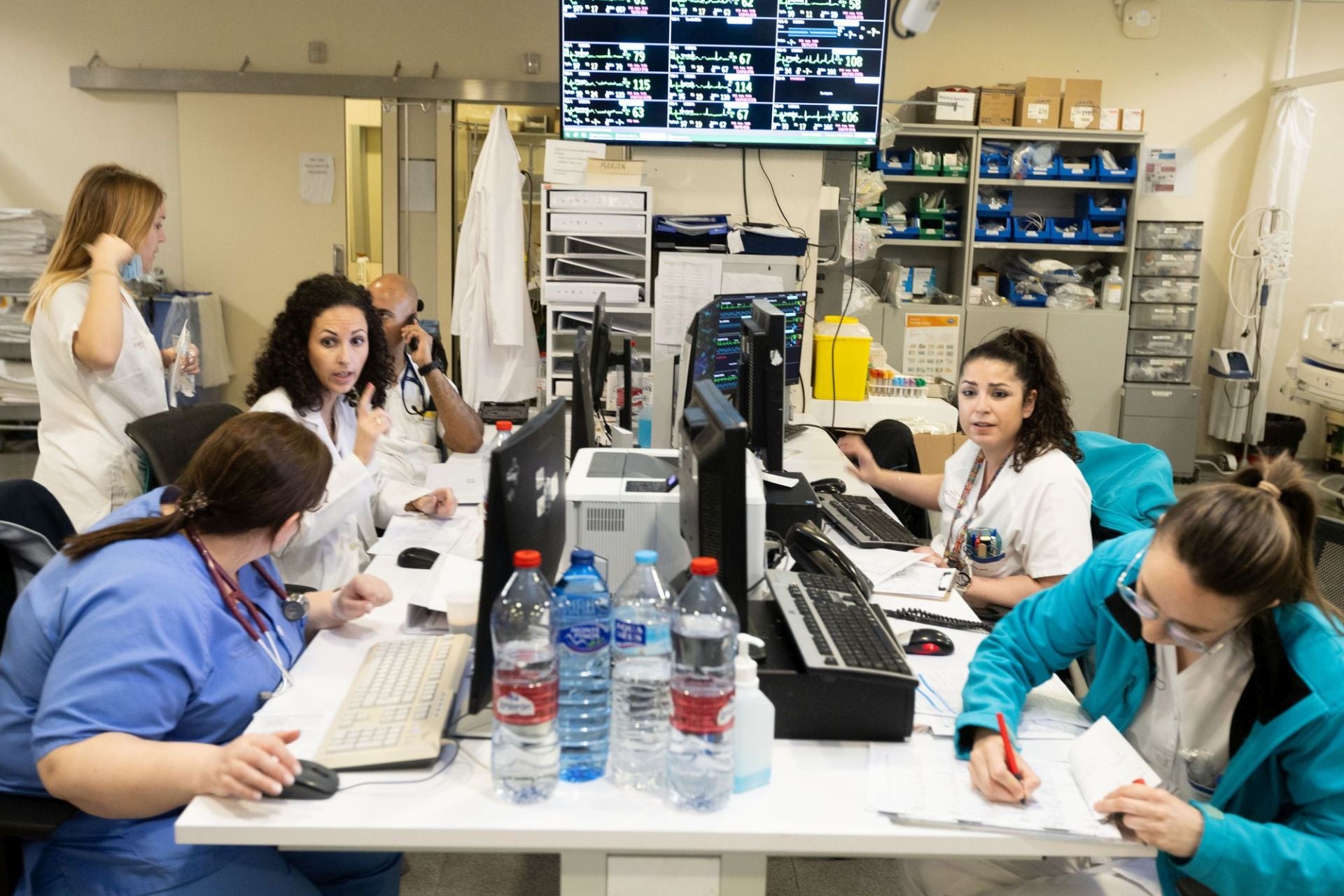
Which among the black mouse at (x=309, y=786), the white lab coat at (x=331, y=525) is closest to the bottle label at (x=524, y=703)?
the black mouse at (x=309, y=786)

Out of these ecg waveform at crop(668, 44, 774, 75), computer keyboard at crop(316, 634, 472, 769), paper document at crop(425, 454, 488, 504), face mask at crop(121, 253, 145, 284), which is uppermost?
ecg waveform at crop(668, 44, 774, 75)

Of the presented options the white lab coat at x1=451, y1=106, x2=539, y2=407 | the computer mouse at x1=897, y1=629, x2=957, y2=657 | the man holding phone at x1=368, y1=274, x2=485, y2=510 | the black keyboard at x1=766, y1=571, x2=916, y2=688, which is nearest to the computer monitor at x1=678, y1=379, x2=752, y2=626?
the black keyboard at x1=766, y1=571, x2=916, y2=688

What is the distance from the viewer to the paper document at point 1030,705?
5.51ft

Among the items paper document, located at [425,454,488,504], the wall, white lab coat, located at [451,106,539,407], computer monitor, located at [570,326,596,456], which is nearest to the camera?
computer monitor, located at [570,326,596,456]

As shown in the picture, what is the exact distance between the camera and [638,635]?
4.83 feet

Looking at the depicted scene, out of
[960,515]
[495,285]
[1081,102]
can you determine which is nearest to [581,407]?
[960,515]

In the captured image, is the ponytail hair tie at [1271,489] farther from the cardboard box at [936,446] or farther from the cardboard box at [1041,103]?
the cardboard box at [1041,103]

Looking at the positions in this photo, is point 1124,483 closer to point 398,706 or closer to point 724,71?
point 398,706

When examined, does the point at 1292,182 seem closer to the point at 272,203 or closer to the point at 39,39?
the point at 272,203

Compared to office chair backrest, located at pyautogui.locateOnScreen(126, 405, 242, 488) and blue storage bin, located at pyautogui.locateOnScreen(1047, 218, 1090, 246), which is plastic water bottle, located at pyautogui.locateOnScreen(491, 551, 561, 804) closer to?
office chair backrest, located at pyautogui.locateOnScreen(126, 405, 242, 488)

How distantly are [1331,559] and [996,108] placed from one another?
185 inches

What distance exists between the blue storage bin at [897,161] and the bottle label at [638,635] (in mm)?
5335

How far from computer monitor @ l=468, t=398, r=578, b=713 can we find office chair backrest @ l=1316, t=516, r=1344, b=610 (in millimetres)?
1453

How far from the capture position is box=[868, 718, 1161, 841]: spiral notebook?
140cm
